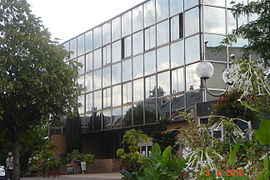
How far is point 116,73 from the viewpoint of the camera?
3731 centimetres

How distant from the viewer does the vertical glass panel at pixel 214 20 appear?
2933cm

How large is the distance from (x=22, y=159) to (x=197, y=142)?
3115cm

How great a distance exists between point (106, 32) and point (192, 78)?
12013 millimetres

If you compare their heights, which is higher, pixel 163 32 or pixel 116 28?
pixel 116 28

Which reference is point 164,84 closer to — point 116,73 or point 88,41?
point 116,73

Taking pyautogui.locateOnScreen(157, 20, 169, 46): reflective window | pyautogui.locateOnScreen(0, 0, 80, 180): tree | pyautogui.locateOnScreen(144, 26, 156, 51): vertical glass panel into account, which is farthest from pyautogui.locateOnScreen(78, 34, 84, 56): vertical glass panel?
pyautogui.locateOnScreen(0, 0, 80, 180): tree

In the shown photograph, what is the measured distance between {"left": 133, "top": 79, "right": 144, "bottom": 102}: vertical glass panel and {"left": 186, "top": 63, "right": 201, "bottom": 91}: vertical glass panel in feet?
17.0

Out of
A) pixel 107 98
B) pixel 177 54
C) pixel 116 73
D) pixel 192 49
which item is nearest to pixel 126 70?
pixel 116 73

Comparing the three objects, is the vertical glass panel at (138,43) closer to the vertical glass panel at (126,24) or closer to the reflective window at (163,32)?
the vertical glass panel at (126,24)

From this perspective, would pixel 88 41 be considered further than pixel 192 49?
Yes

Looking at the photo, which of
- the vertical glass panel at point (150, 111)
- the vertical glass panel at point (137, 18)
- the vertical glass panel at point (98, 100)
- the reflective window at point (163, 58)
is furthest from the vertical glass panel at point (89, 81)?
the reflective window at point (163, 58)

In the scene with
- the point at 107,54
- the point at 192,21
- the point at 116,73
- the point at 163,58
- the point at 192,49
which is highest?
the point at 192,21

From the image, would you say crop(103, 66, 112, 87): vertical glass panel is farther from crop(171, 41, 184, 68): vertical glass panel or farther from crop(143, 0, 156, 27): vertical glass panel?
crop(171, 41, 184, 68): vertical glass panel

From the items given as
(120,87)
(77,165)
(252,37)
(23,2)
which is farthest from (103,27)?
(252,37)
